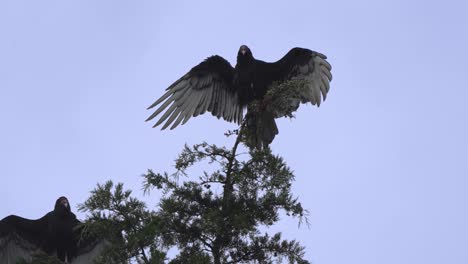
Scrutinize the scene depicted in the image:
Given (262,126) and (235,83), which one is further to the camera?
(235,83)

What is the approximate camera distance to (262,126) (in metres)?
9.98

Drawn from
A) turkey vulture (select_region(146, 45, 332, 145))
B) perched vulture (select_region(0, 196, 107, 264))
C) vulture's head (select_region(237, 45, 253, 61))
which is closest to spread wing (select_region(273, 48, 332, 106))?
turkey vulture (select_region(146, 45, 332, 145))

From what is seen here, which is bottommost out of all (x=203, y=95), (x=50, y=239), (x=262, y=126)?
(x=50, y=239)

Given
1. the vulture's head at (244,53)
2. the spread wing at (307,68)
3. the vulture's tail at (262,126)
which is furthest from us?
the vulture's head at (244,53)

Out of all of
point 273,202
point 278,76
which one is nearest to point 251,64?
point 278,76

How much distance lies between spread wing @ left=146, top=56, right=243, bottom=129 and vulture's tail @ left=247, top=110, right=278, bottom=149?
94 centimetres

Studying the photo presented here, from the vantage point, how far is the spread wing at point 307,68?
1088 centimetres

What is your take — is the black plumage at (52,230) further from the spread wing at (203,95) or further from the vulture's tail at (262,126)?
the vulture's tail at (262,126)

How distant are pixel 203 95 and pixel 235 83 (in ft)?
1.67

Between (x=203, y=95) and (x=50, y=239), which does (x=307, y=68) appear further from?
(x=50, y=239)

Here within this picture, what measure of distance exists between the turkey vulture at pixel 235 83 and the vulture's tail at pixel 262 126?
1.87 ft

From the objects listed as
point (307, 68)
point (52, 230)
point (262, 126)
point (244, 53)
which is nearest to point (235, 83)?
point (244, 53)

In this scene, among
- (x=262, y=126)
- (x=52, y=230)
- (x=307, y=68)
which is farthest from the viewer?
(x=307, y=68)

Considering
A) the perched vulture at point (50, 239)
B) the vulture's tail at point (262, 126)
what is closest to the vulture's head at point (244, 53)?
the vulture's tail at point (262, 126)
